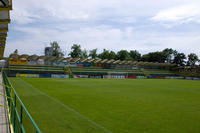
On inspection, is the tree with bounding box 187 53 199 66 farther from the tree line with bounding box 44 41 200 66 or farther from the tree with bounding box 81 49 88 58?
the tree with bounding box 81 49 88 58

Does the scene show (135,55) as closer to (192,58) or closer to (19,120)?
(192,58)

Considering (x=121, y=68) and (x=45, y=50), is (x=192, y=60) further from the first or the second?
(x=45, y=50)

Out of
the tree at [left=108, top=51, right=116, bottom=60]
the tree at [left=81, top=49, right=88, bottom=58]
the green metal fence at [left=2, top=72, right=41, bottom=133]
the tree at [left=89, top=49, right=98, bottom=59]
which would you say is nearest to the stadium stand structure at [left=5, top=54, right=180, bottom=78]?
the tree at [left=108, top=51, right=116, bottom=60]

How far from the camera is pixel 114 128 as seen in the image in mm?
9023

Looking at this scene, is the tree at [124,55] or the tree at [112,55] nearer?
the tree at [112,55]

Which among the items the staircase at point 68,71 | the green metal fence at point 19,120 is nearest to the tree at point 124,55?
the staircase at point 68,71

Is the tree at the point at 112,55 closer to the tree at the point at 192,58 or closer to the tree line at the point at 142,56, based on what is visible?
the tree line at the point at 142,56

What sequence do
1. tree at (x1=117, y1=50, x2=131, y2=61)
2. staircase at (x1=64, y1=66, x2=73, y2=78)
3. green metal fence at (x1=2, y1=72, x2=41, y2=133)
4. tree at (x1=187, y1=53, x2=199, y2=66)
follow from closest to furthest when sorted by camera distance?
green metal fence at (x1=2, y1=72, x2=41, y2=133)
staircase at (x1=64, y1=66, x2=73, y2=78)
tree at (x1=187, y1=53, x2=199, y2=66)
tree at (x1=117, y1=50, x2=131, y2=61)

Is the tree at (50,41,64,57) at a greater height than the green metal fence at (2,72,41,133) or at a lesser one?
greater

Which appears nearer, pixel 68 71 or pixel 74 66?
pixel 68 71

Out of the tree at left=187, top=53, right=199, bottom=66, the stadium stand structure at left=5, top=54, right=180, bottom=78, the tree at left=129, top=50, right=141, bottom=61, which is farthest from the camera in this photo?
the tree at left=129, top=50, right=141, bottom=61

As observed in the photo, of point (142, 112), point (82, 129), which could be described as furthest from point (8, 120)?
point (142, 112)

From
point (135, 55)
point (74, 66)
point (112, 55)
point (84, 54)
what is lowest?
point (74, 66)

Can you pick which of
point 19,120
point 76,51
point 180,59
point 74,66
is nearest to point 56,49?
point 76,51
